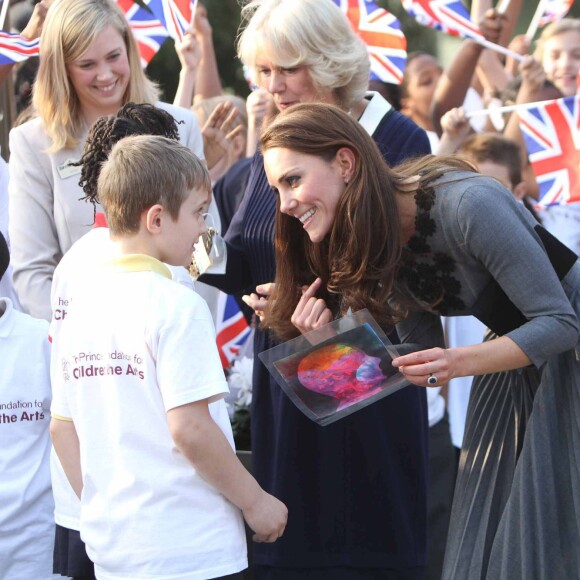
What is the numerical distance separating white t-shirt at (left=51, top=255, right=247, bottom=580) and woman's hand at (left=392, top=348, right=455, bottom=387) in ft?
1.51

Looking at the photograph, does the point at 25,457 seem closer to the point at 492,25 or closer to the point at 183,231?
the point at 183,231

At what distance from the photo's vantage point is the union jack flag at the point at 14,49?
4.22 m

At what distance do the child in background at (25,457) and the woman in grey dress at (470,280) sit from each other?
104 centimetres

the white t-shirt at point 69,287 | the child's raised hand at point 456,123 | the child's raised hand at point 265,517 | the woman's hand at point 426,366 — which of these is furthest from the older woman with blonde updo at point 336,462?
the child's raised hand at point 456,123

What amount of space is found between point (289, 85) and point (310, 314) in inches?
38.3

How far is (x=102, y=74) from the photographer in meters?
3.83

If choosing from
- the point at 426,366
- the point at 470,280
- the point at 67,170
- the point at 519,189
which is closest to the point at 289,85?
the point at 67,170

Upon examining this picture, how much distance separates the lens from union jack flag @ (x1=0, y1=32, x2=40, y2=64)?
4.22m

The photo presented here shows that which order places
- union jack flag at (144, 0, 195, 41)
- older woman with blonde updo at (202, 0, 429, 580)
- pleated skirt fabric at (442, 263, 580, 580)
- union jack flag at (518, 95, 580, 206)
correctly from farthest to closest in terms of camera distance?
union jack flag at (518, 95, 580, 206)
union jack flag at (144, 0, 195, 41)
older woman with blonde updo at (202, 0, 429, 580)
pleated skirt fabric at (442, 263, 580, 580)

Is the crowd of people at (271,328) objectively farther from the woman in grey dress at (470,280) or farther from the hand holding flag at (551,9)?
the hand holding flag at (551,9)

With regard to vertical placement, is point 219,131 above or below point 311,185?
above

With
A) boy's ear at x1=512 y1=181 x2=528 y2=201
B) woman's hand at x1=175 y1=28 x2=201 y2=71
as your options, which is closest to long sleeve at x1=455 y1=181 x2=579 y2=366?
boy's ear at x1=512 y1=181 x2=528 y2=201

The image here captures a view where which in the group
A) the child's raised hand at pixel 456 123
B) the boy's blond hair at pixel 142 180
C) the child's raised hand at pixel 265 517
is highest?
the child's raised hand at pixel 456 123

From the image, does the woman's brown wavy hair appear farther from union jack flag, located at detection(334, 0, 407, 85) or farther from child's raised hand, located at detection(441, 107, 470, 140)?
union jack flag, located at detection(334, 0, 407, 85)
